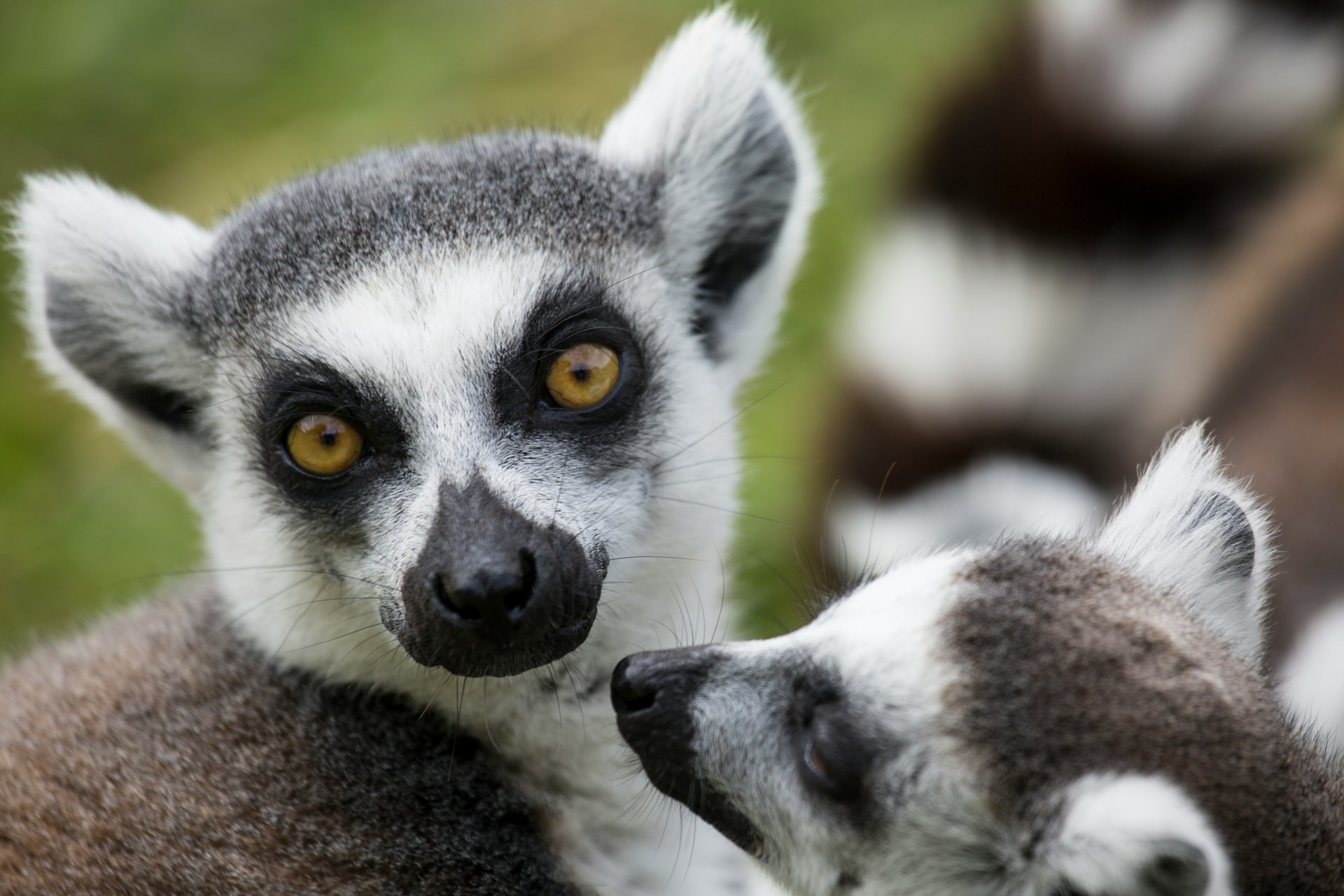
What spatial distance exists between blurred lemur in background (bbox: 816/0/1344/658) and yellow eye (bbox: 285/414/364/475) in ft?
4.63

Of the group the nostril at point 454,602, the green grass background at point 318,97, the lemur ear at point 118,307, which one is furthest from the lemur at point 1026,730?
the green grass background at point 318,97

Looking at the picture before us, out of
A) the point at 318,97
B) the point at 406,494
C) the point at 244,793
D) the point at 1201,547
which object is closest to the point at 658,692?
the point at 406,494

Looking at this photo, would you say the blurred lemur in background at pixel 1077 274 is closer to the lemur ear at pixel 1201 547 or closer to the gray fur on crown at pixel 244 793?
the lemur ear at pixel 1201 547

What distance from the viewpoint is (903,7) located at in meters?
5.74

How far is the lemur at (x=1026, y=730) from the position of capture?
5.91ft

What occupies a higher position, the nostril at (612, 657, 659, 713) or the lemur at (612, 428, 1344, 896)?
the lemur at (612, 428, 1344, 896)

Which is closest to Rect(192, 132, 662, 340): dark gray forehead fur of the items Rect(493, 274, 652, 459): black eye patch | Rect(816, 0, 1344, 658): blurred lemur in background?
Rect(493, 274, 652, 459): black eye patch

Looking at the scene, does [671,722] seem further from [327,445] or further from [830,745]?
[327,445]

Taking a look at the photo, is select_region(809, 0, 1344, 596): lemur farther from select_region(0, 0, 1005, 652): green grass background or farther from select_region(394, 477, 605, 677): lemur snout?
select_region(394, 477, 605, 677): lemur snout

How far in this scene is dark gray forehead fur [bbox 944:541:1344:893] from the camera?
1.82 meters

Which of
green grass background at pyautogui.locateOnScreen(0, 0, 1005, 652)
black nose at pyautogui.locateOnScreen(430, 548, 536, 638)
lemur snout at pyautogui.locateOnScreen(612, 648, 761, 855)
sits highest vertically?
black nose at pyautogui.locateOnScreen(430, 548, 536, 638)

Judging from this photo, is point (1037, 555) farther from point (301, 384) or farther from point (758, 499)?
point (758, 499)

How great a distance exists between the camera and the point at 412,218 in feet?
7.82

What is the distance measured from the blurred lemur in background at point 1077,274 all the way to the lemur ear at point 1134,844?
157 centimetres
